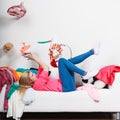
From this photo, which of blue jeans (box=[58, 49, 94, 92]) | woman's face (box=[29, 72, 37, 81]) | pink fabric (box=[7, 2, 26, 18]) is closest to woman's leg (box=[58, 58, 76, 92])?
blue jeans (box=[58, 49, 94, 92])

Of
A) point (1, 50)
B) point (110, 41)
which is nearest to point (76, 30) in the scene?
point (110, 41)

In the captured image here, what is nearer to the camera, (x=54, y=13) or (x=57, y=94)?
(x=57, y=94)

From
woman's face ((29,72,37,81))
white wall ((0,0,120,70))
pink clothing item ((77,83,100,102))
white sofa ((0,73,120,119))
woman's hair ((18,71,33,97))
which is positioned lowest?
white sofa ((0,73,120,119))

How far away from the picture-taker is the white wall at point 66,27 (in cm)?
312

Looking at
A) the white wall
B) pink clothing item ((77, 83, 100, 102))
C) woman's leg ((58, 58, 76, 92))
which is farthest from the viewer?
the white wall

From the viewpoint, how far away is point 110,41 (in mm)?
3113

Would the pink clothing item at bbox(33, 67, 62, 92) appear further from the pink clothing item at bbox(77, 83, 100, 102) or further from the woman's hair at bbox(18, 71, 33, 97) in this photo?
the pink clothing item at bbox(77, 83, 100, 102)

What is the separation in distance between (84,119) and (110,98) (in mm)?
427

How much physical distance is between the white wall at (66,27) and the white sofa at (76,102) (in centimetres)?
77

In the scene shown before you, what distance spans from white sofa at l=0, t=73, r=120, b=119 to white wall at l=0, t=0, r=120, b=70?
2.54 ft

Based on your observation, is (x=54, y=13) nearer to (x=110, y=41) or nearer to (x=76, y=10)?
(x=76, y=10)

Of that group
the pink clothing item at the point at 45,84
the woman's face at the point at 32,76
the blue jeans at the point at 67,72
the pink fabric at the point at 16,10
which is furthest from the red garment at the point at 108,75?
the pink fabric at the point at 16,10

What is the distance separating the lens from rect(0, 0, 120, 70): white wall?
10.2 ft

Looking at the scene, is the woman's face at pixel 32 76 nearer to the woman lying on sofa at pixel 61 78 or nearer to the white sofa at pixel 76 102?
the woman lying on sofa at pixel 61 78
